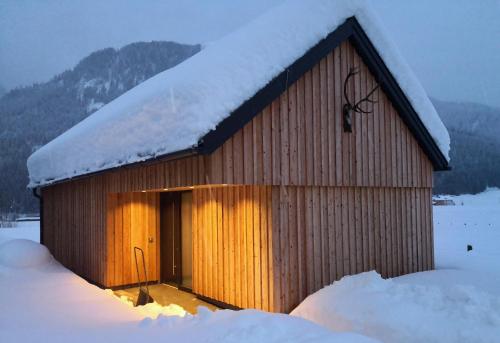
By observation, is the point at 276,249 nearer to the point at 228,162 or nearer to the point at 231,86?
the point at 228,162

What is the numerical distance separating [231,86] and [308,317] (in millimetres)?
3531

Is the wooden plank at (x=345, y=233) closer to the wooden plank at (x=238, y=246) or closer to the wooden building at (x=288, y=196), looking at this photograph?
the wooden building at (x=288, y=196)

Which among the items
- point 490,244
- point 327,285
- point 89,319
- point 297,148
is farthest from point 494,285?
point 490,244

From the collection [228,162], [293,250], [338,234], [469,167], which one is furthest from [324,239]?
[469,167]

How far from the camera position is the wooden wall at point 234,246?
6.46 meters

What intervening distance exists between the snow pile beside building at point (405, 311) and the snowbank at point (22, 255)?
7.36 m

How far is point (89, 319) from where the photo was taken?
5742 millimetres

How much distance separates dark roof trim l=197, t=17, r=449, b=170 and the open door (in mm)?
3700

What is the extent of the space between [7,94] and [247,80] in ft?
424

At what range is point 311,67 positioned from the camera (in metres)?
6.80

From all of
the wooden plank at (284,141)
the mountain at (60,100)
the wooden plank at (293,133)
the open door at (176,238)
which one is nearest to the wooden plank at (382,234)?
the wooden plank at (293,133)

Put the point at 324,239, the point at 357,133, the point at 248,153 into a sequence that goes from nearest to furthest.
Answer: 1. the point at 248,153
2. the point at 324,239
3. the point at 357,133

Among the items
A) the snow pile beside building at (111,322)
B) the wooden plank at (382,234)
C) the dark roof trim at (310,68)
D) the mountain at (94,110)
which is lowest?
the snow pile beside building at (111,322)

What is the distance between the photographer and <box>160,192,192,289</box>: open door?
365 inches
